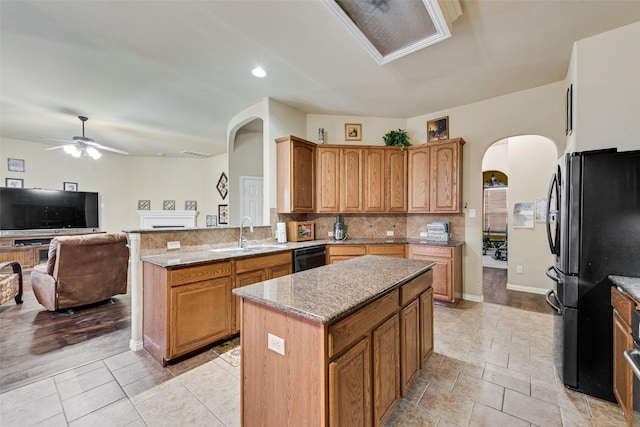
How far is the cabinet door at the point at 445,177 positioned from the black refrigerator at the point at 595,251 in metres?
1.94

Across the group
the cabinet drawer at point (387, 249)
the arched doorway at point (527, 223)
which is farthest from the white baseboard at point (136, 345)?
the arched doorway at point (527, 223)

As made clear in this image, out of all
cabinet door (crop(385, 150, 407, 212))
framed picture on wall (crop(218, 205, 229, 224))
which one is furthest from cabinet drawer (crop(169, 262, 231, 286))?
framed picture on wall (crop(218, 205, 229, 224))

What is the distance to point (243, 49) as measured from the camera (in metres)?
2.73

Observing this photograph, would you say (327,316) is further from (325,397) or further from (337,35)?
(337,35)

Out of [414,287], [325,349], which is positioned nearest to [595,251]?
[414,287]

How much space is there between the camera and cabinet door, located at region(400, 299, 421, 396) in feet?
5.74

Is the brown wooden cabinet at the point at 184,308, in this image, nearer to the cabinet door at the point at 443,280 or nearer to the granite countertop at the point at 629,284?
the cabinet door at the point at 443,280

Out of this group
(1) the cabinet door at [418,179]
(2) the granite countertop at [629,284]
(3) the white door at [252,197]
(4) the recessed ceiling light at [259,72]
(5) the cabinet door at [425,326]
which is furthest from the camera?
(3) the white door at [252,197]

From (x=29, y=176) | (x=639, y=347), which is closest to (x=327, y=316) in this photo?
(x=639, y=347)

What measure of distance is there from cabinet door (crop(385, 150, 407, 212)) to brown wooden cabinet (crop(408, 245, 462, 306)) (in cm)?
81

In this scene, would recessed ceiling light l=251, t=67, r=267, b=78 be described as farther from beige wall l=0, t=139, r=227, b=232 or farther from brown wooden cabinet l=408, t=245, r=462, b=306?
beige wall l=0, t=139, r=227, b=232

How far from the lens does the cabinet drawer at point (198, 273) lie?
2.31 meters

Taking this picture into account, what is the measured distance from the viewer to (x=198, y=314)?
2.46 metres

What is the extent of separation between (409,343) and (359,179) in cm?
285
